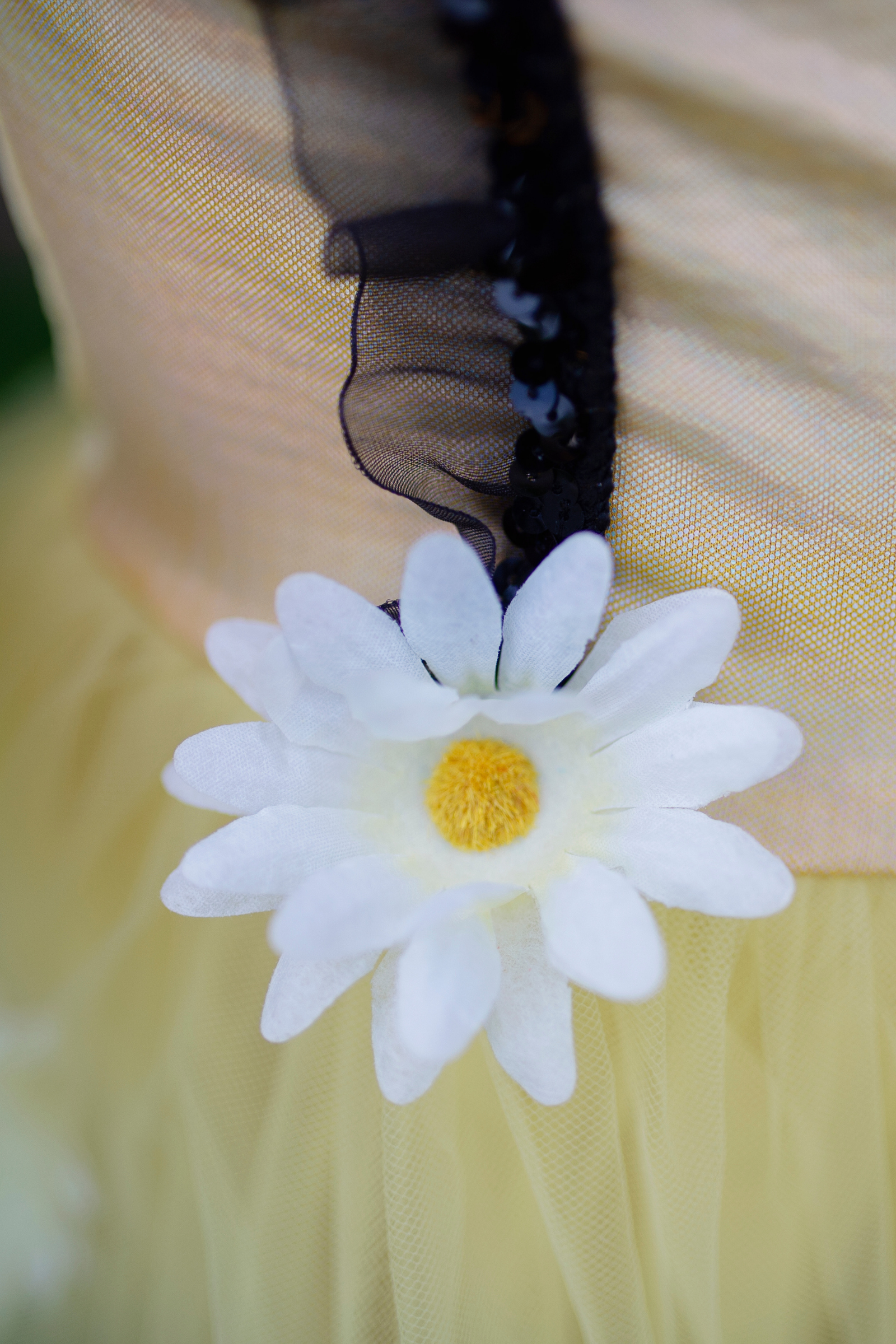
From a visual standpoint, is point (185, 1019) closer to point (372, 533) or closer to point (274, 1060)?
point (274, 1060)

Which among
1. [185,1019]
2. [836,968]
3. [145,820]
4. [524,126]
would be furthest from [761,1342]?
[524,126]

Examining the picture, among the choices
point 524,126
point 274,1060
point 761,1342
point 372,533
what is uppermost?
point 524,126

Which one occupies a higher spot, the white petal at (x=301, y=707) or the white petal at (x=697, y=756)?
the white petal at (x=301, y=707)

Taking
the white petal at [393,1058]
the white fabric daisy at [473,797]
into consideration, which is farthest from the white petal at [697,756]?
the white petal at [393,1058]

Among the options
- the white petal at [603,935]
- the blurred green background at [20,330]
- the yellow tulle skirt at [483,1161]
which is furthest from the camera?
the blurred green background at [20,330]

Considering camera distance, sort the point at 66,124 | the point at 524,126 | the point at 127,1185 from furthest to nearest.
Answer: the point at 127,1185, the point at 66,124, the point at 524,126

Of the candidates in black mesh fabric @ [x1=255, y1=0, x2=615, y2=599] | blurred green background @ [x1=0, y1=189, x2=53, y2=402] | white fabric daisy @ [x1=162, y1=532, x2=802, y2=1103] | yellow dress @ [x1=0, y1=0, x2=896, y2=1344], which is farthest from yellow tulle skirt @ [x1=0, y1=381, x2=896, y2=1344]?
blurred green background @ [x1=0, y1=189, x2=53, y2=402]

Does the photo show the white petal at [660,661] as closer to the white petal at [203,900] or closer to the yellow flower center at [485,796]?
the yellow flower center at [485,796]
